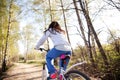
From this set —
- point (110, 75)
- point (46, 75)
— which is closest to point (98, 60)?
point (110, 75)

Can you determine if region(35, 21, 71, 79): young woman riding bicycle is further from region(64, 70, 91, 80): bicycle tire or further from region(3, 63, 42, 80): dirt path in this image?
region(3, 63, 42, 80): dirt path

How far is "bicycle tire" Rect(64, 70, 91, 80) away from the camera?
4.11m

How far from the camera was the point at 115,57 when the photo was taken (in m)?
9.20

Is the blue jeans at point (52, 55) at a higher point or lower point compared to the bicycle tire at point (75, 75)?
higher

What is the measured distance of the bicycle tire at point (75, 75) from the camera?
4115 mm

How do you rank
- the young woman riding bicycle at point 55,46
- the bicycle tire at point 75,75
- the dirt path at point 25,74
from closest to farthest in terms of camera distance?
the bicycle tire at point 75,75 < the young woman riding bicycle at point 55,46 < the dirt path at point 25,74

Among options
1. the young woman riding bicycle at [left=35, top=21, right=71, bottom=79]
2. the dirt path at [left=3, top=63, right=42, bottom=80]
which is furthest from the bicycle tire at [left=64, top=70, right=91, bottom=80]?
the dirt path at [left=3, top=63, right=42, bottom=80]

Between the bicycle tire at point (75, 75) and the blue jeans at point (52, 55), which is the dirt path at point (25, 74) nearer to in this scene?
the blue jeans at point (52, 55)

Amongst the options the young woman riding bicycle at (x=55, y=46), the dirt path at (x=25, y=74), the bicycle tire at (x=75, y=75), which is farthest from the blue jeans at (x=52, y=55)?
the dirt path at (x=25, y=74)

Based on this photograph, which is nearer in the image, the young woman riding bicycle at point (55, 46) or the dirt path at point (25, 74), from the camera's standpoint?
the young woman riding bicycle at point (55, 46)

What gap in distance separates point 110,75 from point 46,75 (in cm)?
520

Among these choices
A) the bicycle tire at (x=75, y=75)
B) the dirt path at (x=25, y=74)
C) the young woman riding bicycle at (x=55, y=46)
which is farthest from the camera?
the dirt path at (x=25, y=74)

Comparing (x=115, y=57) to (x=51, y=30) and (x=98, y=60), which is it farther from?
(x=51, y=30)

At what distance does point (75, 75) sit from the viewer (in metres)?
4.26
